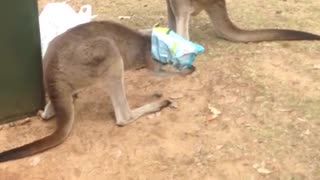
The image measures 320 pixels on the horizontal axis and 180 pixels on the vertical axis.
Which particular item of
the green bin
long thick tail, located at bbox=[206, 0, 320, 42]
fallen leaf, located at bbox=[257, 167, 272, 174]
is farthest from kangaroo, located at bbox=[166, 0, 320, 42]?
fallen leaf, located at bbox=[257, 167, 272, 174]

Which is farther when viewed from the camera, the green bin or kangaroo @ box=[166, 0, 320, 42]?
kangaroo @ box=[166, 0, 320, 42]

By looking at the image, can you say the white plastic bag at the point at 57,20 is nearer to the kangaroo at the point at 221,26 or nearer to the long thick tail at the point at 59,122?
the kangaroo at the point at 221,26

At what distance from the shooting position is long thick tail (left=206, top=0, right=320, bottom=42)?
4652mm

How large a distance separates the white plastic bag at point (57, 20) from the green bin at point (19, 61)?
1.82 feet

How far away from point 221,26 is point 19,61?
1.74 m

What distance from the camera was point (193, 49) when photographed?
3809 mm

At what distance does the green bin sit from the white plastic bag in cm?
55

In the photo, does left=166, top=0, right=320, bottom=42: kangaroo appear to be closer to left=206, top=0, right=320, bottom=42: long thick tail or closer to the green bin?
left=206, top=0, right=320, bottom=42: long thick tail

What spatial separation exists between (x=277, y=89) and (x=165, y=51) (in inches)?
31.2

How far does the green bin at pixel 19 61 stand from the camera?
11.2 feet

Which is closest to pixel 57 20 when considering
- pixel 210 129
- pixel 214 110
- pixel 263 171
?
pixel 214 110

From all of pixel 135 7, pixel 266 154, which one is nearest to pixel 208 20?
pixel 135 7

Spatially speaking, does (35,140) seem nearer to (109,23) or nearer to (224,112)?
(109,23)

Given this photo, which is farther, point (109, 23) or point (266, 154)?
point (109, 23)
